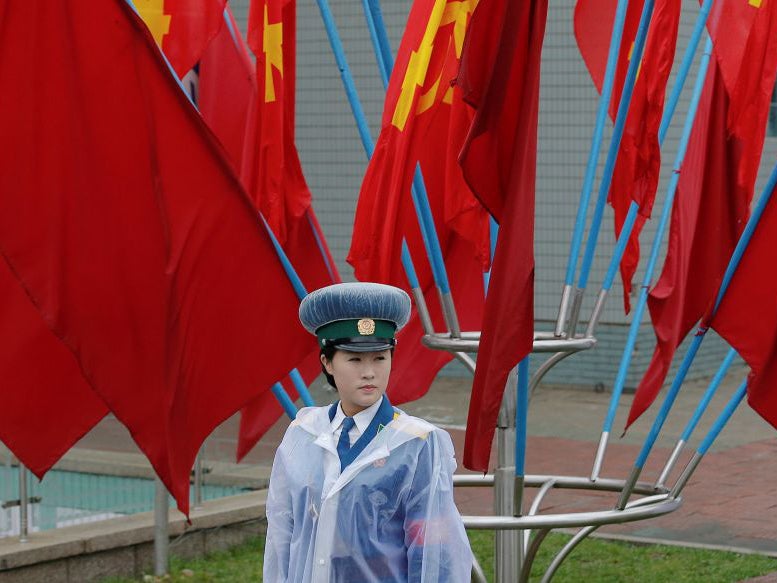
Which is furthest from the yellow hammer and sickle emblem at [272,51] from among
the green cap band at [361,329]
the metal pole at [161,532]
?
the metal pole at [161,532]

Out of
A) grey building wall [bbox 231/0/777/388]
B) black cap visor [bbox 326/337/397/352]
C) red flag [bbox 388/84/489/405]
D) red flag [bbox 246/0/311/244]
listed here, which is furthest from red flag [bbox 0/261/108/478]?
grey building wall [bbox 231/0/777/388]

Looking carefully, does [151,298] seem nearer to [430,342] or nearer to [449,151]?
[430,342]

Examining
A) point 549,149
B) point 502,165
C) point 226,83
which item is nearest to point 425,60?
point 502,165

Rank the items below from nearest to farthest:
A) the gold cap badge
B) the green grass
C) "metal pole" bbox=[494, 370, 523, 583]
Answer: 1. the gold cap badge
2. "metal pole" bbox=[494, 370, 523, 583]
3. the green grass

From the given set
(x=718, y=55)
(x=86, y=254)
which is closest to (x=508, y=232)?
(x=86, y=254)

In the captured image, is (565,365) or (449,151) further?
(565,365)

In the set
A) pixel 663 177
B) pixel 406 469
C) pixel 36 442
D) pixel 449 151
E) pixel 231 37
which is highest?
pixel 663 177

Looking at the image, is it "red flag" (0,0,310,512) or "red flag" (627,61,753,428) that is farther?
"red flag" (627,61,753,428)

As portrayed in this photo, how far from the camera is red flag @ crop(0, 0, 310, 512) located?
4395 millimetres

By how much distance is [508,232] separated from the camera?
4.39m

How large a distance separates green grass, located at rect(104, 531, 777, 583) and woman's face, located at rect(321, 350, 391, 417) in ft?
13.8

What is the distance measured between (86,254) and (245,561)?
12.8 feet

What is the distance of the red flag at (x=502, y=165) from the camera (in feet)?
14.4

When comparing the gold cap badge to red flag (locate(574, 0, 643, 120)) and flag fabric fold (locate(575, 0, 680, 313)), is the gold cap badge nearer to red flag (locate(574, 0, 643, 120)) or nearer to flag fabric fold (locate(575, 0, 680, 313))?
flag fabric fold (locate(575, 0, 680, 313))
